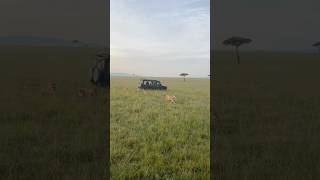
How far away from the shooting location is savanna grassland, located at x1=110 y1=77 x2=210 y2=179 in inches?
250

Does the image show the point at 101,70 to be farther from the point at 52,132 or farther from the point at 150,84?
the point at 150,84

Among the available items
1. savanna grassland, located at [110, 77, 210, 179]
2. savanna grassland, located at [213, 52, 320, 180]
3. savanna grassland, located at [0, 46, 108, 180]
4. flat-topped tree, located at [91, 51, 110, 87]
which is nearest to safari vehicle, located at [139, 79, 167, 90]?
savanna grassland, located at [213, 52, 320, 180]

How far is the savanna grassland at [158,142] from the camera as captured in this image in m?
6.36

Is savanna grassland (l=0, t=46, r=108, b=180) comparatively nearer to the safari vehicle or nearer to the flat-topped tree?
the flat-topped tree

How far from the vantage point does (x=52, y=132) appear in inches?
323

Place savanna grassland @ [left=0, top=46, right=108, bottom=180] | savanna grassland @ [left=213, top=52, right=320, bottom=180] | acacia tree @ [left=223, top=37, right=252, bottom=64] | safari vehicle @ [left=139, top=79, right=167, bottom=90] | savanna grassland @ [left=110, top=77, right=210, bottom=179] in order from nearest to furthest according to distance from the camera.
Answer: savanna grassland @ [left=0, top=46, right=108, bottom=180] < savanna grassland @ [left=110, top=77, right=210, bottom=179] < savanna grassland @ [left=213, top=52, right=320, bottom=180] < safari vehicle @ [left=139, top=79, right=167, bottom=90] < acacia tree @ [left=223, top=37, right=252, bottom=64]

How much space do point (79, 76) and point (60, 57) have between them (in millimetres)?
9296

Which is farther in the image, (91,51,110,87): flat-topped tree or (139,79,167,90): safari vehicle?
(139,79,167,90): safari vehicle

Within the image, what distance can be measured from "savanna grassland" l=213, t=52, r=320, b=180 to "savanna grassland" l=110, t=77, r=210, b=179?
1.51 ft

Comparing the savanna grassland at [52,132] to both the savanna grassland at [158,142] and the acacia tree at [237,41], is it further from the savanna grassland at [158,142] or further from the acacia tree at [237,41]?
the acacia tree at [237,41]

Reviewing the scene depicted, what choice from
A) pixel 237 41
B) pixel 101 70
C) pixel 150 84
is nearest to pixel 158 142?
pixel 101 70

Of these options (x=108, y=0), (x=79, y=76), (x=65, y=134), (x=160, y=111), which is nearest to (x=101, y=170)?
(x=65, y=134)

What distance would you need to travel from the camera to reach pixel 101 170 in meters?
6.26

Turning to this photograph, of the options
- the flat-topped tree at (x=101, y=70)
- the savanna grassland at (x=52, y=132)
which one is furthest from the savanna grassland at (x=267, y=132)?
the flat-topped tree at (x=101, y=70)
